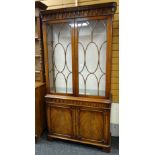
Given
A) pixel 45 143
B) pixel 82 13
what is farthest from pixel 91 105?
pixel 82 13

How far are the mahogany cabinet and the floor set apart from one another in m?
0.12

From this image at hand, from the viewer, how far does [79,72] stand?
89.4 inches

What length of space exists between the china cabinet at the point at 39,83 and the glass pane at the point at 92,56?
28.9 inches

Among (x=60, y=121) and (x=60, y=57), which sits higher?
(x=60, y=57)

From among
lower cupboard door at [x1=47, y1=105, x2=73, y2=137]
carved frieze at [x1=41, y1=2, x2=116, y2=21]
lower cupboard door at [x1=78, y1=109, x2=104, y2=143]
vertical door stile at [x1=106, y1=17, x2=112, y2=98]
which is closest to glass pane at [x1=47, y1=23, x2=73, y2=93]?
carved frieze at [x1=41, y1=2, x2=116, y2=21]

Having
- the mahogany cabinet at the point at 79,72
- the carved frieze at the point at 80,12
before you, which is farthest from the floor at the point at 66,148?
the carved frieze at the point at 80,12

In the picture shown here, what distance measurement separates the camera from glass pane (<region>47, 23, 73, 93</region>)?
7.54 feet

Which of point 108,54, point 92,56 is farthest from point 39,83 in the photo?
point 108,54

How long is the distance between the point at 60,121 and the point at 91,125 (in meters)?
0.53

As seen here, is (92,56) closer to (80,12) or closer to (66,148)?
(80,12)

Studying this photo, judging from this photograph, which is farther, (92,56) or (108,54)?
(92,56)

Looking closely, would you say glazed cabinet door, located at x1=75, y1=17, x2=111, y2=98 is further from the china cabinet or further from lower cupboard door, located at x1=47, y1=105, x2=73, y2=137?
the china cabinet
